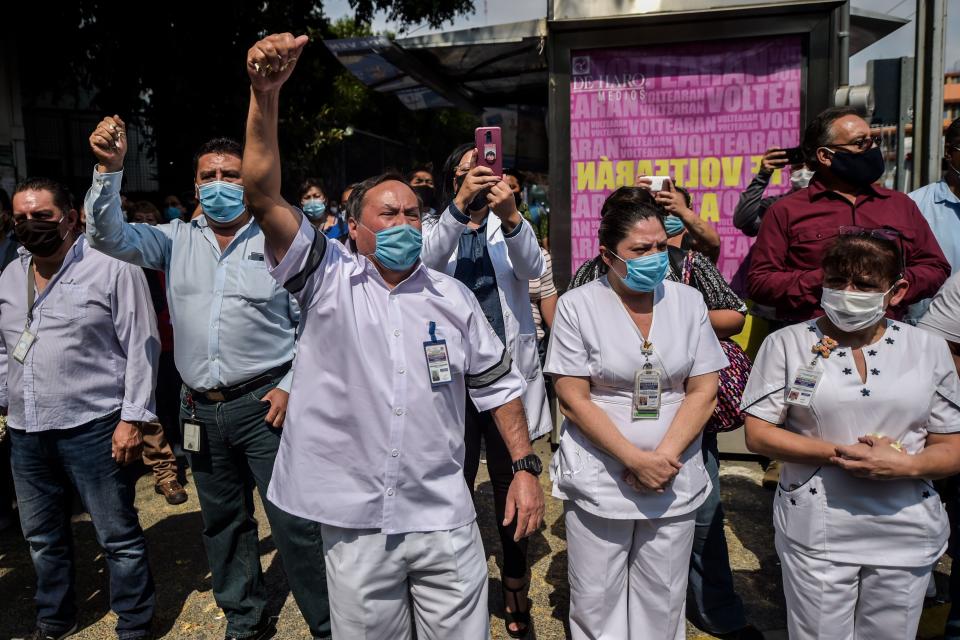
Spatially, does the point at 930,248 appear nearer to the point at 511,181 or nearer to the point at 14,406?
the point at 511,181

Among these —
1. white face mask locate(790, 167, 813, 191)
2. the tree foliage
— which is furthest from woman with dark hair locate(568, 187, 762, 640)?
the tree foliage

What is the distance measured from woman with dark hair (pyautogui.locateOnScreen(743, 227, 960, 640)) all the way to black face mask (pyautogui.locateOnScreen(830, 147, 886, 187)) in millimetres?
872

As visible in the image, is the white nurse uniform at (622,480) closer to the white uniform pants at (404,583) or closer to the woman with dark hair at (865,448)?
the woman with dark hair at (865,448)

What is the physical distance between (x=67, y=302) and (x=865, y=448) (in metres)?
3.18

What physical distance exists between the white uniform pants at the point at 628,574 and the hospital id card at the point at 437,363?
0.91 meters

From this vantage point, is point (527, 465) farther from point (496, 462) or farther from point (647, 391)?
point (496, 462)

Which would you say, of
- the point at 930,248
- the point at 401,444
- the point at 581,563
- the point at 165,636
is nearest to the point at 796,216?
the point at 930,248

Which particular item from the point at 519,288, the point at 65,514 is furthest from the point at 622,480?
the point at 65,514

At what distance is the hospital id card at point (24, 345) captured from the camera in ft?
11.3

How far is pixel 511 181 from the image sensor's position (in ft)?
16.5

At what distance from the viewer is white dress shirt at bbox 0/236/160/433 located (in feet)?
11.2

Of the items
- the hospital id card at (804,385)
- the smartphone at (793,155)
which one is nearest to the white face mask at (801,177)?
the smartphone at (793,155)

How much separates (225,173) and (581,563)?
82.6 inches

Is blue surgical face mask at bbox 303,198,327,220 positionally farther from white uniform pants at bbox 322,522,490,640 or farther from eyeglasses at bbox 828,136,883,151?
white uniform pants at bbox 322,522,490,640
